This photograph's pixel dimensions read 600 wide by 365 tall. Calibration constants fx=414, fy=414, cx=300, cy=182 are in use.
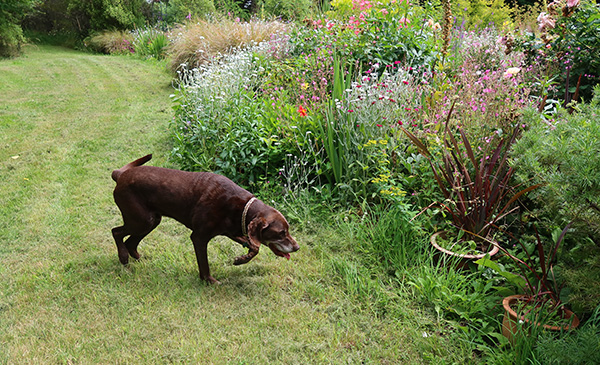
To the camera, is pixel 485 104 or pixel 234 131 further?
pixel 234 131

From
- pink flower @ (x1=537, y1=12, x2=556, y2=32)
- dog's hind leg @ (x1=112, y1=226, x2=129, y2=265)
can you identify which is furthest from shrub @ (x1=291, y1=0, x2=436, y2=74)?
dog's hind leg @ (x1=112, y1=226, x2=129, y2=265)

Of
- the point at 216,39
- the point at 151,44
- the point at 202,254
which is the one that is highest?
the point at 216,39

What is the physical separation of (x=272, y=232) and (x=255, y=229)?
0.12 metres

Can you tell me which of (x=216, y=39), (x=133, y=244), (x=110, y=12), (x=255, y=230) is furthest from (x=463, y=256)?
(x=110, y=12)

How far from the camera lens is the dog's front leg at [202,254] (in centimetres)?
293

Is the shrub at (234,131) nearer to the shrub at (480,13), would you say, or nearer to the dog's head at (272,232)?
the dog's head at (272,232)

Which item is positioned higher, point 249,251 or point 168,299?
point 249,251

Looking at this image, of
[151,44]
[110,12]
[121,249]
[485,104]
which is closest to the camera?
[121,249]

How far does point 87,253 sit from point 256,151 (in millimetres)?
Answer: 1949

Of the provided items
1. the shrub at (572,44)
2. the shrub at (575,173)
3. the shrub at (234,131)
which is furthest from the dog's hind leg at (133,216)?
the shrub at (572,44)

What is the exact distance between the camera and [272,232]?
2.81 m

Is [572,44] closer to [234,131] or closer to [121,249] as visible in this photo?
[234,131]

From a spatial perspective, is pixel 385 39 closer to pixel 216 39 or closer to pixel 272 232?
pixel 272 232

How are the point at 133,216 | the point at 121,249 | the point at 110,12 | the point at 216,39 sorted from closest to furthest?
the point at 133,216, the point at 121,249, the point at 216,39, the point at 110,12
